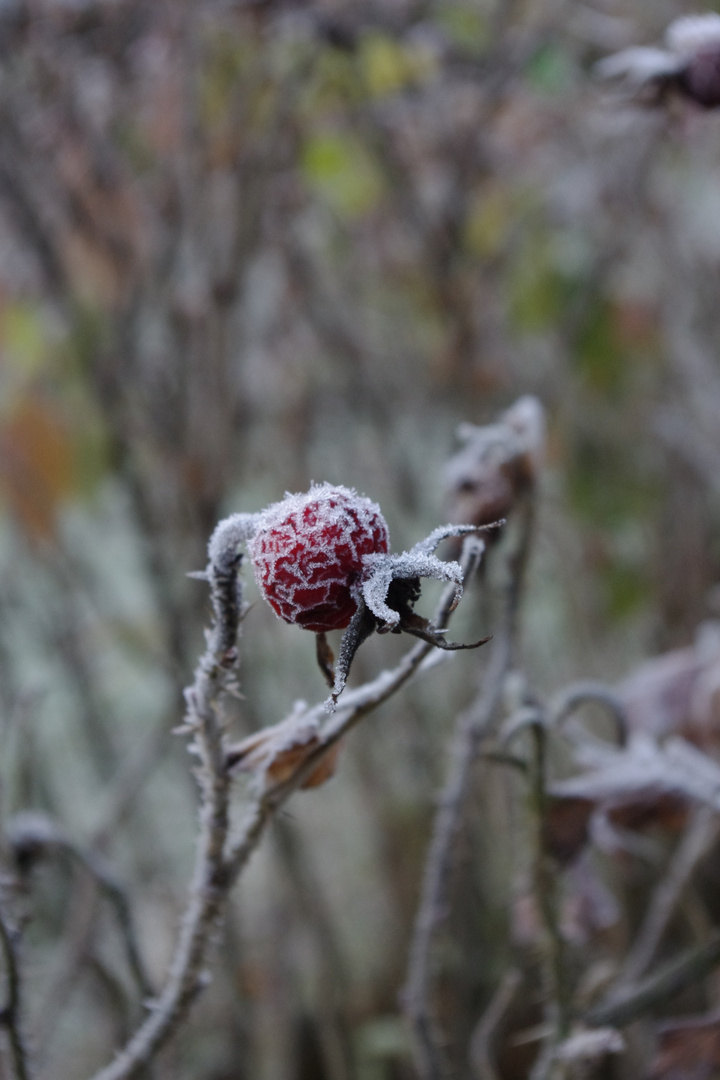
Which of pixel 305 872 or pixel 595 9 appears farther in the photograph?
pixel 595 9

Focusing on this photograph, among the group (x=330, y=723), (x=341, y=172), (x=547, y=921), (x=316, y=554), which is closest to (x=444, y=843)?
(x=547, y=921)

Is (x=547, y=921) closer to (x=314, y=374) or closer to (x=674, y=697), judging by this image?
(x=674, y=697)

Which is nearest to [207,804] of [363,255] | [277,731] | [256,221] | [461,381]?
[277,731]

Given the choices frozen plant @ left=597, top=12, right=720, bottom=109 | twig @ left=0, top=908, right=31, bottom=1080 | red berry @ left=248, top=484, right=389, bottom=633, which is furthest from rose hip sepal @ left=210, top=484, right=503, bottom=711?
frozen plant @ left=597, top=12, right=720, bottom=109

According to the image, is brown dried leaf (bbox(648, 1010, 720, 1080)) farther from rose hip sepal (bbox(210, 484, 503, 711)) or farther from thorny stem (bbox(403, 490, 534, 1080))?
rose hip sepal (bbox(210, 484, 503, 711))

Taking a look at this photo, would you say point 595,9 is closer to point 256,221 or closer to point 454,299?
point 454,299

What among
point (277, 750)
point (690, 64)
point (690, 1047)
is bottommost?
point (690, 1047)
